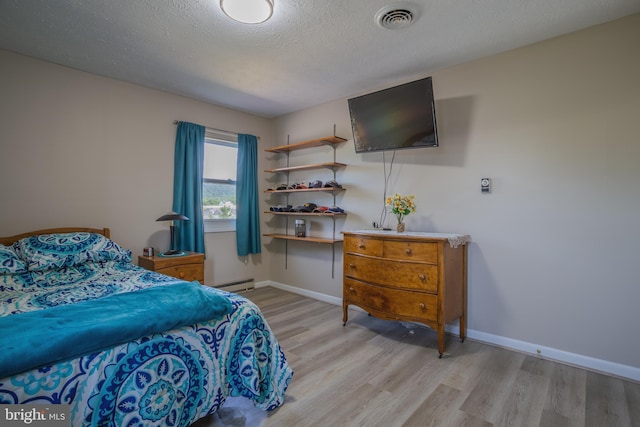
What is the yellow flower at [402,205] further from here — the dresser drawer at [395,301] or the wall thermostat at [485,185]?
the dresser drawer at [395,301]

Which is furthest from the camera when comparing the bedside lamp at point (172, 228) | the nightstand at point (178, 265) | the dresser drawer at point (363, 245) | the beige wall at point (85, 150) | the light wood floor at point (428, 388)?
the bedside lamp at point (172, 228)

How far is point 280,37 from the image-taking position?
2428 mm

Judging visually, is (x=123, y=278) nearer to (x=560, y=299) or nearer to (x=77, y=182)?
(x=77, y=182)

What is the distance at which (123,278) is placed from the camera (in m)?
2.38

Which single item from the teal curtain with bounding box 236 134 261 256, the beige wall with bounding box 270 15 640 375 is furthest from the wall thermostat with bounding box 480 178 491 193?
the teal curtain with bounding box 236 134 261 256

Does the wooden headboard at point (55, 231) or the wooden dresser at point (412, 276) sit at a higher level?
the wooden headboard at point (55, 231)

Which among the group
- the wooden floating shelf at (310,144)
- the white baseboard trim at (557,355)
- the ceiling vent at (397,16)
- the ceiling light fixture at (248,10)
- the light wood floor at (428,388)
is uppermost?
the ceiling vent at (397,16)

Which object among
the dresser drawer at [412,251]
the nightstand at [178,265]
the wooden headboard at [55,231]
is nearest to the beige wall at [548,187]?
the dresser drawer at [412,251]

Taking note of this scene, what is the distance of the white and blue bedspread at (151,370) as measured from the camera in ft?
3.89

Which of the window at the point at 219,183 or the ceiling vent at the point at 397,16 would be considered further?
the window at the point at 219,183

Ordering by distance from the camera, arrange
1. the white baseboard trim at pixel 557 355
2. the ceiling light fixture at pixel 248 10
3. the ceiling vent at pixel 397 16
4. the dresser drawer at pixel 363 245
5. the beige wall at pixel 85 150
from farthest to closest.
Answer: the dresser drawer at pixel 363 245 < the beige wall at pixel 85 150 < the white baseboard trim at pixel 557 355 < the ceiling vent at pixel 397 16 < the ceiling light fixture at pixel 248 10

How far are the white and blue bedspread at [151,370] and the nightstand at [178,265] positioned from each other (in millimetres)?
865

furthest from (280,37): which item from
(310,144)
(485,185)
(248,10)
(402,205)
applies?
(485,185)

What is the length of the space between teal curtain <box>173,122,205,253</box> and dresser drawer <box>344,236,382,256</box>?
1895 millimetres
